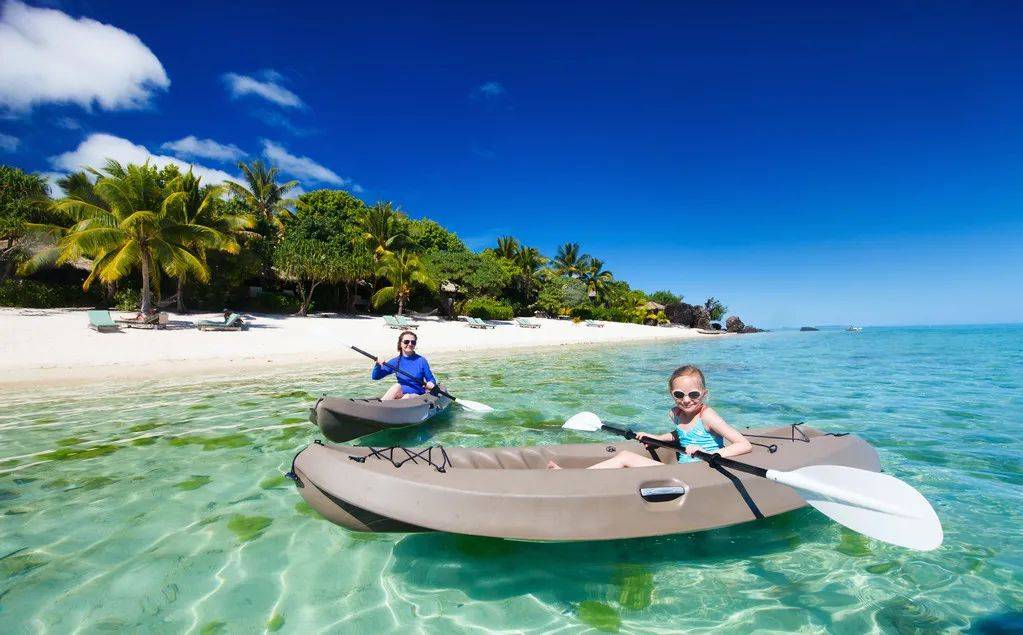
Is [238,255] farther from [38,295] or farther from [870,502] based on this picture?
[870,502]

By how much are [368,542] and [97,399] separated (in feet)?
30.6

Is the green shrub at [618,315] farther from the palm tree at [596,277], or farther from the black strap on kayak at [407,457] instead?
the black strap on kayak at [407,457]

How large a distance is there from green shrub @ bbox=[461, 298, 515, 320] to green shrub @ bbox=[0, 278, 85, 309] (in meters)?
23.0

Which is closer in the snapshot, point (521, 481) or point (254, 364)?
point (521, 481)

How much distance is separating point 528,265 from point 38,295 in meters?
35.8

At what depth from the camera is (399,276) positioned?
103 ft

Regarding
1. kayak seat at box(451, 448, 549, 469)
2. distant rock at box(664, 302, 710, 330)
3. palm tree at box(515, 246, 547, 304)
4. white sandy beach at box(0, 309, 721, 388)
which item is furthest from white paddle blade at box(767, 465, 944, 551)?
distant rock at box(664, 302, 710, 330)

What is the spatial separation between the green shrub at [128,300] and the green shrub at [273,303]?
595cm

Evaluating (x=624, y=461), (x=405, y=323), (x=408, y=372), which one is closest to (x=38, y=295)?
(x=405, y=323)

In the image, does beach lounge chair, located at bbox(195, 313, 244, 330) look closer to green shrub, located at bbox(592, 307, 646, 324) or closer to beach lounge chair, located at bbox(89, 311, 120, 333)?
beach lounge chair, located at bbox(89, 311, 120, 333)

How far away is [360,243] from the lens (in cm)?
3538

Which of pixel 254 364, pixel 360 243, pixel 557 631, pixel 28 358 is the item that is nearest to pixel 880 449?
pixel 557 631

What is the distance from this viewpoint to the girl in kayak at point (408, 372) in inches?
289

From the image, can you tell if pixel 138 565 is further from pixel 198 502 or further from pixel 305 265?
pixel 305 265
